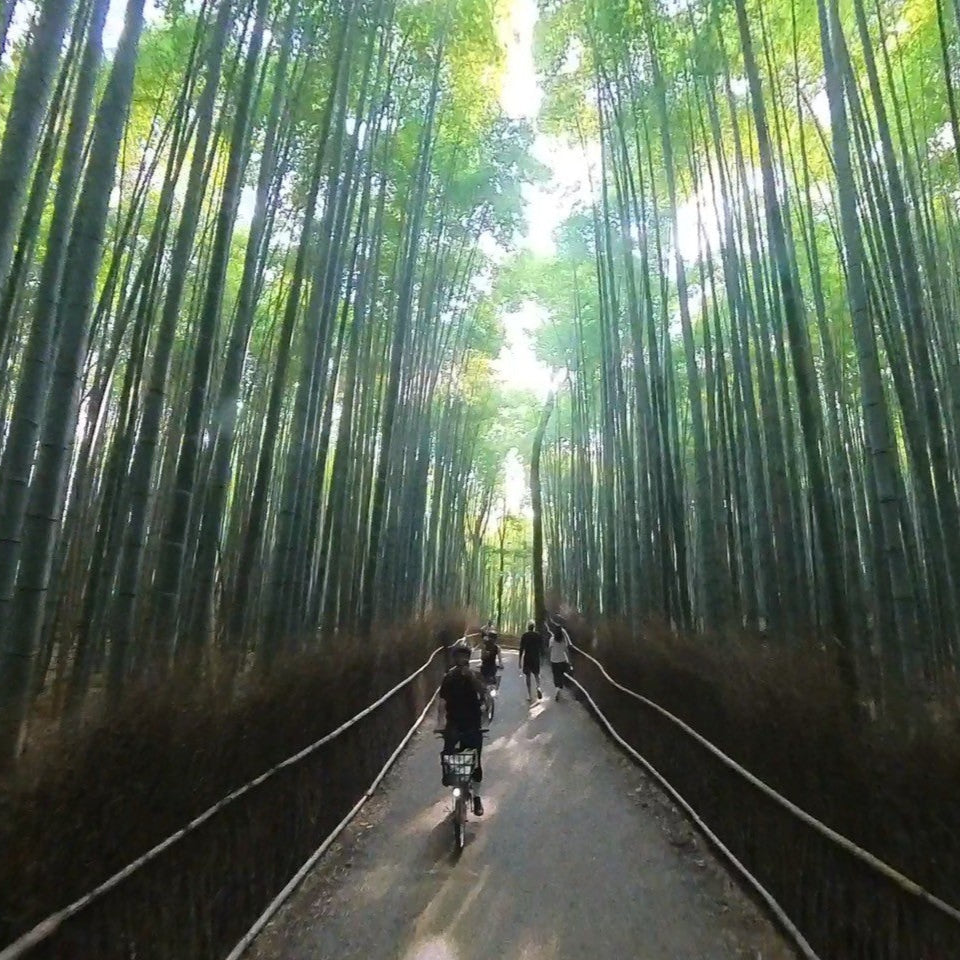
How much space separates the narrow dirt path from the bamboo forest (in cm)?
70

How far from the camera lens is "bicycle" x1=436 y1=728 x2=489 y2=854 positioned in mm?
4074

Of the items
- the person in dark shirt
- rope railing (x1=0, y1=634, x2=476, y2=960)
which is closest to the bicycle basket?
rope railing (x1=0, y1=634, x2=476, y2=960)

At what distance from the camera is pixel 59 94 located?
160 inches

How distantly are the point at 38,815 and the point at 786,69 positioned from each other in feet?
25.6

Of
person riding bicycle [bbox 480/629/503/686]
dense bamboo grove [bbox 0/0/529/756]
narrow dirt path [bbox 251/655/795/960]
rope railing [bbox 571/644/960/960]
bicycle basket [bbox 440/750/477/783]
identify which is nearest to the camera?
rope railing [bbox 571/644/960/960]

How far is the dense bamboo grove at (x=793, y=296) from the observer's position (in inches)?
153

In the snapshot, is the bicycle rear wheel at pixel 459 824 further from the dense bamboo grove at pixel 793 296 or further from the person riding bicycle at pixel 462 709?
the dense bamboo grove at pixel 793 296

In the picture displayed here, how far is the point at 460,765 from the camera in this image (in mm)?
4297

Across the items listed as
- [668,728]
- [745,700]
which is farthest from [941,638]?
[745,700]

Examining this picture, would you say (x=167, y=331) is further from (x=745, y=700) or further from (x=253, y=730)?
(x=745, y=700)

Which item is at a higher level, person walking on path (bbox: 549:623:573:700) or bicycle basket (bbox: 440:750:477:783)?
person walking on path (bbox: 549:623:573:700)

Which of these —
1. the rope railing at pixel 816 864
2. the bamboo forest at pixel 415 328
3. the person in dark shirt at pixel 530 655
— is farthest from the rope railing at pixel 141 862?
the person in dark shirt at pixel 530 655

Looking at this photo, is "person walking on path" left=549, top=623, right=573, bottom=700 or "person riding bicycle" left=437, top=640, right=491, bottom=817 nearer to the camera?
"person riding bicycle" left=437, top=640, right=491, bottom=817

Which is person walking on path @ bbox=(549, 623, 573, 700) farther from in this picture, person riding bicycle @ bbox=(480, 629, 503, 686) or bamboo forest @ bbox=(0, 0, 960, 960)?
person riding bicycle @ bbox=(480, 629, 503, 686)
